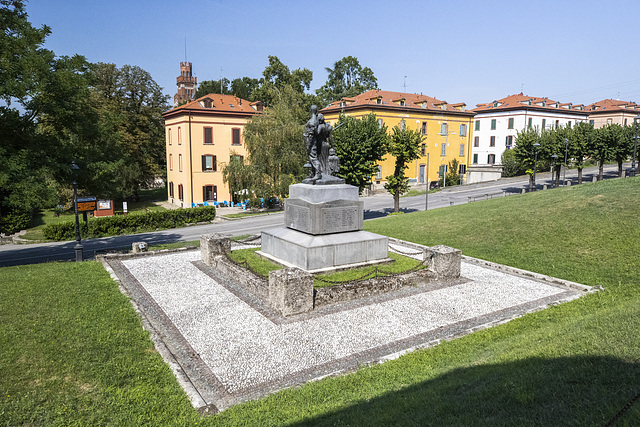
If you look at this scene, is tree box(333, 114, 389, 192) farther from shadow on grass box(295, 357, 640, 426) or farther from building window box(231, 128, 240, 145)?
shadow on grass box(295, 357, 640, 426)

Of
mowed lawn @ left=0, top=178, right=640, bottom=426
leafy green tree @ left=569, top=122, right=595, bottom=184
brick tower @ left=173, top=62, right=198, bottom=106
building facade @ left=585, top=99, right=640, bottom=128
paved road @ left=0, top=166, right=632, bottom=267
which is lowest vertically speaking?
paved road @ left=0, top=166, right=632, bottom=267

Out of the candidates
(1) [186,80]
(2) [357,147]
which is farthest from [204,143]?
(1) [186,80]

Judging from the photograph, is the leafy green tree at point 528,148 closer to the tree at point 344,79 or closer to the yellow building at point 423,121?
the yellow building at point 423,121

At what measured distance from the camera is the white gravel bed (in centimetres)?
815

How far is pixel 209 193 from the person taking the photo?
44031 mm

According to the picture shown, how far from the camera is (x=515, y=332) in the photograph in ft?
29.8

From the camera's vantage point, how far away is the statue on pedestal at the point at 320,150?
14500mm

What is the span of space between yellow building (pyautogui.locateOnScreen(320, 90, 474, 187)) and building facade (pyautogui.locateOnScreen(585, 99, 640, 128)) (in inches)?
1284

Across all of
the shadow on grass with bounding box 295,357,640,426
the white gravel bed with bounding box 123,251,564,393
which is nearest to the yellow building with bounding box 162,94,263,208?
the white gravel bed with bounding box 123,251,564,393

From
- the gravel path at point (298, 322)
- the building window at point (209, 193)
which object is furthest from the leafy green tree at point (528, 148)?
the gravel path at point (298, 322)

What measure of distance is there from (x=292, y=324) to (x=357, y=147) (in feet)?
70.1

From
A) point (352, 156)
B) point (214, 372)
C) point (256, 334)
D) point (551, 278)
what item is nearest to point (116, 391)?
point (214, 372)

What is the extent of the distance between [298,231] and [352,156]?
16.4 m

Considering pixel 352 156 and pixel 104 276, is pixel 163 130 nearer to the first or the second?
pixel 352 156
